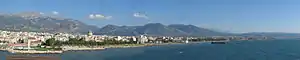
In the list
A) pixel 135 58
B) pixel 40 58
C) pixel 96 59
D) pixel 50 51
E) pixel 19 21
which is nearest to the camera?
pixel 40 58

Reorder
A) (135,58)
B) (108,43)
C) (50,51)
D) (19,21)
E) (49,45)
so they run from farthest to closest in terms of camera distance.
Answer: (19,21) < (108,43) < (49,45) < (50,51) < (135,58)

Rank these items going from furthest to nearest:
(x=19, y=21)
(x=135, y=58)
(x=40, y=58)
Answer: (x=19, y=21) < (x=135, y=58) < (x=40, y=58)

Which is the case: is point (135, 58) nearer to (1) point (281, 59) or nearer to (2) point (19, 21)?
(1) point (281, 59)

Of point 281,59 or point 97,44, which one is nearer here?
point 281,59

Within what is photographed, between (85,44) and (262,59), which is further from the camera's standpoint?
(85,44)

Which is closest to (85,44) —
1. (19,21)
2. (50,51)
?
(50,51)

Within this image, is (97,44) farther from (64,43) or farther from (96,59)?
(96,59)

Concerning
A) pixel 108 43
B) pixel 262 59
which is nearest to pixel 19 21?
pixel 108 43

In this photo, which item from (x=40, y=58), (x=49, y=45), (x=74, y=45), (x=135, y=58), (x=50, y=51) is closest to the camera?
(x=40, y=58)

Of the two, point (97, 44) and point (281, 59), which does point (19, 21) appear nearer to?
point (97, 44)
